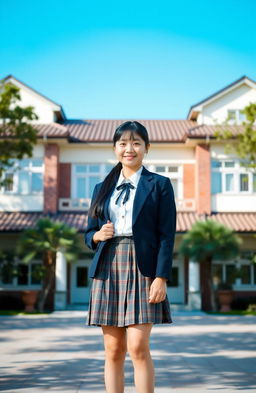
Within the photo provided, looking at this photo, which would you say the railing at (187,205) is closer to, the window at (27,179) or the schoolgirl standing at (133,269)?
the window at (27,179)

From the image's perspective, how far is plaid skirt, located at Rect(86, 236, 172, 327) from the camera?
11.0 feet

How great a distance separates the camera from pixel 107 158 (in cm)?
2339

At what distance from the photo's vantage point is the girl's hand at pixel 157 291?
3305 mm

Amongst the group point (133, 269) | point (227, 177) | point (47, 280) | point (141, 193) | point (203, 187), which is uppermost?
point (227, 177)

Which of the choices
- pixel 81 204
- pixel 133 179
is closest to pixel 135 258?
pixel 133 179

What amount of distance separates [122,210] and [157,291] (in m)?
0.61

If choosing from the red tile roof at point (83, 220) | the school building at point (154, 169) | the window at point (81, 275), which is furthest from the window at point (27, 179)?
the window at point (81, 275)

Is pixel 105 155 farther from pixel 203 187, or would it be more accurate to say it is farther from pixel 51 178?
pixel 203 187

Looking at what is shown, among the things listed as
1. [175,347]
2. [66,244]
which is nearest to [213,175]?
[66,244]

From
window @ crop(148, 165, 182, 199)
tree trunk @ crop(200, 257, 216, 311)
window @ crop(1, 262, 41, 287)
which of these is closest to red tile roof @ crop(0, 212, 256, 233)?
window @ crop(148, 165, 182, 199)

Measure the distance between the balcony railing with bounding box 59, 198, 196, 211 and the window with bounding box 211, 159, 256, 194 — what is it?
1.18m

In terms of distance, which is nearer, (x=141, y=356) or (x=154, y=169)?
(x=141, y=356)

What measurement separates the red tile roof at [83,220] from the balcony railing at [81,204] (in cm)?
31

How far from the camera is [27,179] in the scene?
22578 mm
